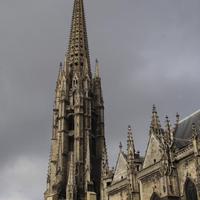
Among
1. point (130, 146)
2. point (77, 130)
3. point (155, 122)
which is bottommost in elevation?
point (130, 146)

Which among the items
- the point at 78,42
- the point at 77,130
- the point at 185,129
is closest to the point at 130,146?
the point at 185,129

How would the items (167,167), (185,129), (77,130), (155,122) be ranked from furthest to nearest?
1. (77,130)
2. (155,122)
3. (185,129)
4. (167,167)

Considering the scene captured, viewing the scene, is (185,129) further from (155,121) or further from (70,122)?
(70,122)

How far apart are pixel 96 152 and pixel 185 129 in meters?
19.2

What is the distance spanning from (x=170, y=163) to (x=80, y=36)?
33295mm

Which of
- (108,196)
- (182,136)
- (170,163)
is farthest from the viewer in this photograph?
(108,196)

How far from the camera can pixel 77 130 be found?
49.6 metres

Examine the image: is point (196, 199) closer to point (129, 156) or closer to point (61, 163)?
point (129, 156)

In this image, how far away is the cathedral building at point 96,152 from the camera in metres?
29.3

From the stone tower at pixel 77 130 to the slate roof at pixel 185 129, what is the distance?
514 inches

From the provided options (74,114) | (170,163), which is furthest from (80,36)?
(170,163)

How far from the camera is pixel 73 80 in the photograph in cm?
5475

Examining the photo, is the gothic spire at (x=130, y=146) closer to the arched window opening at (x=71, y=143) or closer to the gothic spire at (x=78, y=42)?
the arched window opening at (x=71, y=143)

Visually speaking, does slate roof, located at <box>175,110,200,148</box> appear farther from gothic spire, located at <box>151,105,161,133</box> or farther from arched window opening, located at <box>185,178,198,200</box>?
arched window opening, located at <box>185,178,198,200</box>
